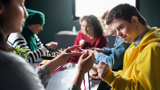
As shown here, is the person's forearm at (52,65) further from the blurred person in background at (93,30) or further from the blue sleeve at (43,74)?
the blurred person in background at (93,30)

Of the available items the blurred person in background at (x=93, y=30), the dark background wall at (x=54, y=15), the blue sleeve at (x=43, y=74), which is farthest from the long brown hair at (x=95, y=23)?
the dark background wall at (x=54, y=15)

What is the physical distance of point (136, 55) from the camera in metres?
0.86

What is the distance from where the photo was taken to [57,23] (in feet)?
12.3

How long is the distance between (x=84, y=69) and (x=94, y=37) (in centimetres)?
144

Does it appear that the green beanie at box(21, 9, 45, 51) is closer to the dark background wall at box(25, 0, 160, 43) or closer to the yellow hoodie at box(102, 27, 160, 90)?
the yellow hoodie at box(102, 27, 160, 90)

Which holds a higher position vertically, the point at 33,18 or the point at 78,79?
the point at 33,18

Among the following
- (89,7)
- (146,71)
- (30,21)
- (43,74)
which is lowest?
(43,74)

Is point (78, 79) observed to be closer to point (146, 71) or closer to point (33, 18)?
Answer: point (146, 71)

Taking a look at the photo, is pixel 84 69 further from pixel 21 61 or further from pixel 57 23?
pixel 57 23

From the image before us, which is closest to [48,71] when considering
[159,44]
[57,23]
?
[159,44]

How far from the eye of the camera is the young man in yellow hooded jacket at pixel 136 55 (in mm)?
687

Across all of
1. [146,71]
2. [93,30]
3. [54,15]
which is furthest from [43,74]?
[54,15]

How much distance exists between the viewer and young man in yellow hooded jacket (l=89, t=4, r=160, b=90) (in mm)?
687

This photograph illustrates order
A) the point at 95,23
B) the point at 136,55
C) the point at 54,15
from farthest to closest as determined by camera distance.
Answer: the point at 54,15, the point at 95,23, the point at 136,55
